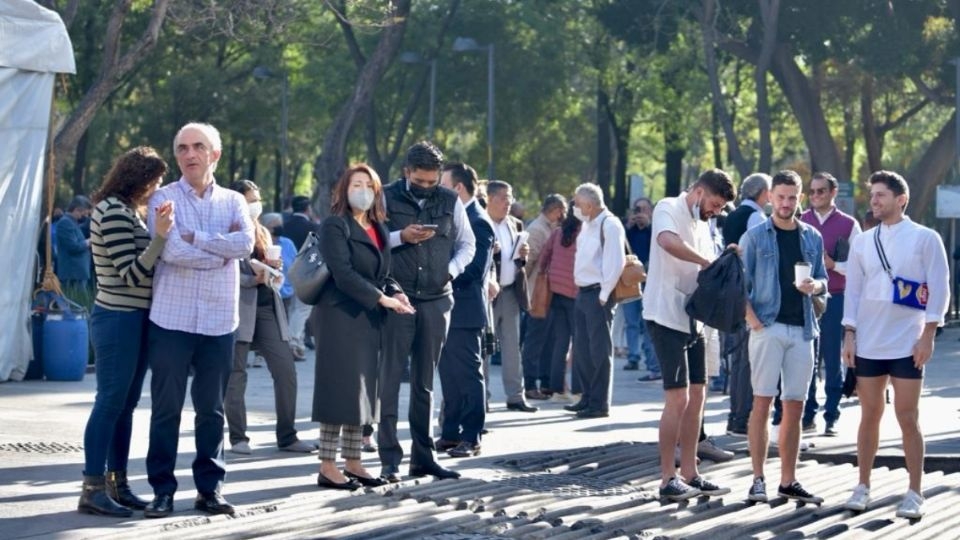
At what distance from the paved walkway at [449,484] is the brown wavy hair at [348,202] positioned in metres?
1.51

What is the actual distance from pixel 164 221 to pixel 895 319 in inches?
152

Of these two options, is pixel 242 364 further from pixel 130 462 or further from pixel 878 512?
pixel 878 512

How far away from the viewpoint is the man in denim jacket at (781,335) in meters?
9.62

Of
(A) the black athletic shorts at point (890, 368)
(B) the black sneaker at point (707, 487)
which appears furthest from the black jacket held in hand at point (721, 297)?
(B) the black sneaker at point (707, 487)

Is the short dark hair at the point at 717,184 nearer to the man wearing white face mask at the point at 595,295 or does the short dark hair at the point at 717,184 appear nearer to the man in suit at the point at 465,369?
the man in suit at the point at 465,369

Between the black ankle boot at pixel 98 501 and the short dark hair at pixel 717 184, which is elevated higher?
the short dark hair at pixel 717 184

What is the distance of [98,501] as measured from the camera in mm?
8617

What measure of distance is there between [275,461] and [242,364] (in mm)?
816

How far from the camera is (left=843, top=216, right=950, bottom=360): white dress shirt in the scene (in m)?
9.33

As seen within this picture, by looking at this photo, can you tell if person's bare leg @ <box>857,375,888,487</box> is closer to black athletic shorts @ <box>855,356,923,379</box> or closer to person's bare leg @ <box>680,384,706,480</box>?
black athletic shorts @ <box>855,356,923,379</box>

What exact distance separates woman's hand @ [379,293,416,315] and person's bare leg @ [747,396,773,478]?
6.44 ft

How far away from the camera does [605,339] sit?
14703 millimetres

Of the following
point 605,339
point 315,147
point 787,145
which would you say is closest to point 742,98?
point 787,145

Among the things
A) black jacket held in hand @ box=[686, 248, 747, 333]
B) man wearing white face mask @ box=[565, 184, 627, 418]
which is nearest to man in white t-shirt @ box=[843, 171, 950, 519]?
black jacket held in hand @ box=[686, 248, 747, 333]
